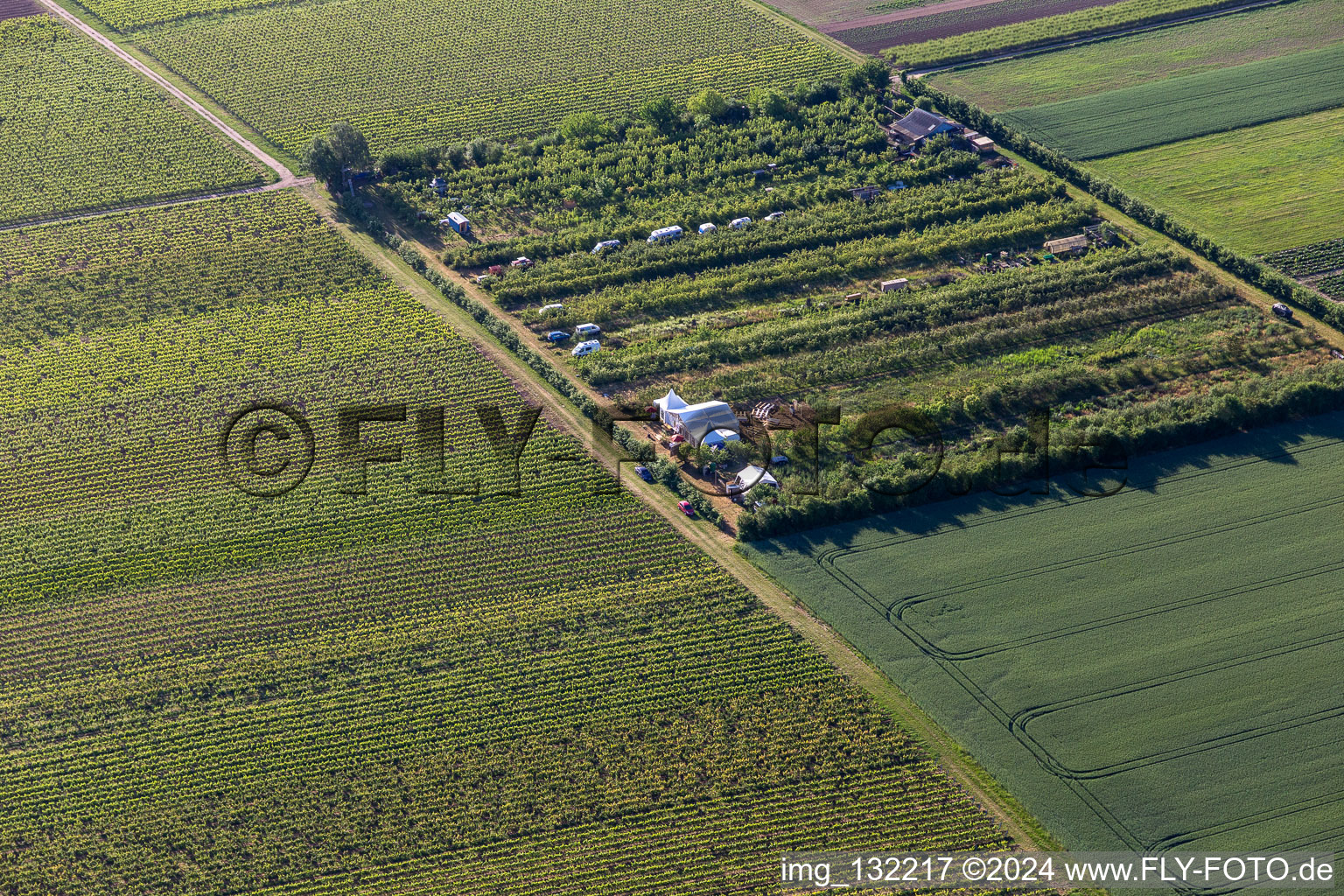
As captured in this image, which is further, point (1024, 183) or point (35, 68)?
point (35, 68)

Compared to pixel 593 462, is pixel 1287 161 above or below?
above

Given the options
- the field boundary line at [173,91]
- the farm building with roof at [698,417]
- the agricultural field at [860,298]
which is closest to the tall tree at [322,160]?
the field boundary line at [173,91]

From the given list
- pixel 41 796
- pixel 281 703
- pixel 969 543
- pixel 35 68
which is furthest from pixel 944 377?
pixel 35 68

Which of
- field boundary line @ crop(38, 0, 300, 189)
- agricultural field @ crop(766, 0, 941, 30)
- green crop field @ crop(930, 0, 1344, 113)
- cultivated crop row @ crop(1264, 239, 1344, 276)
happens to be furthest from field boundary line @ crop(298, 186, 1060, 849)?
agricultural field @ crop(766, 0, 941, 30)

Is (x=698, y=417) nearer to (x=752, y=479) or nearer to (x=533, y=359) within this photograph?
(x=752, y=479)

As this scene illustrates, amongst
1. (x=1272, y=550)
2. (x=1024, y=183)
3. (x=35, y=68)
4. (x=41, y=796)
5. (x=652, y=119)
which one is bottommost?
(x=41, y=796)

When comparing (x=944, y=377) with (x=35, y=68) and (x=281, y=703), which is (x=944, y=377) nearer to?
(x=281, y=703)

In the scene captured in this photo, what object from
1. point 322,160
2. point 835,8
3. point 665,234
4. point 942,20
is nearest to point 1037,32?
point 942,20
